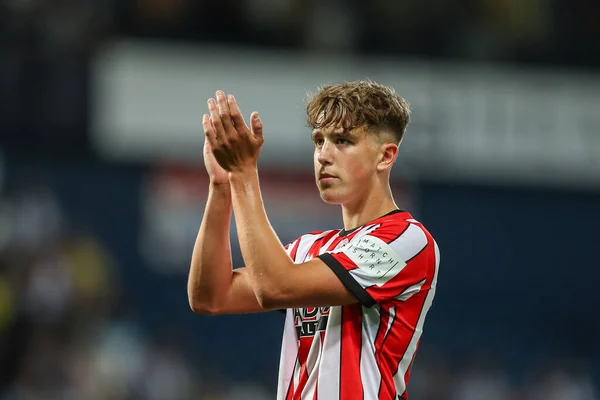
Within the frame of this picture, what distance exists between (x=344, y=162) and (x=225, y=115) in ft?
1.61

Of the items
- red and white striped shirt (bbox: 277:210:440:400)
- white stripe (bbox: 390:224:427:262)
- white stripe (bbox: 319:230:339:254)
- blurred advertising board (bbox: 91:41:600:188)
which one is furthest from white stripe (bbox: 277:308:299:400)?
blurred advertising board (bbox: 91:41:600:188)

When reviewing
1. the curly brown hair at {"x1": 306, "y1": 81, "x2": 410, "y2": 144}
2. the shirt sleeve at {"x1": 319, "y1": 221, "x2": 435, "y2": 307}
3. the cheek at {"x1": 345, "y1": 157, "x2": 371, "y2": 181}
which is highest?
the curly brown hair at {"x1": 306, "y1": 81, "x2": 410, "y2": 144}

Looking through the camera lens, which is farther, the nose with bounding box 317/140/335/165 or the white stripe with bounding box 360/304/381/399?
the nose with bounding box 317/140/335/165

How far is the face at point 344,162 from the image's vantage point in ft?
12.5

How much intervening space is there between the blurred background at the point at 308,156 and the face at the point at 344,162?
821 cm

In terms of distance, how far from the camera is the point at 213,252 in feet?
13.0

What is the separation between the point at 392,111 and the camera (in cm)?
387

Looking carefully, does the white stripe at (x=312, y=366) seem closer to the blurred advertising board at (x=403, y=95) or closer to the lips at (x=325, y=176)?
the lips at (x=325, y=176)

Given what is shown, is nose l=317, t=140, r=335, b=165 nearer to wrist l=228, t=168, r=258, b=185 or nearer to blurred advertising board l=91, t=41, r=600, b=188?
wrist l=228, t=168, r=258, b=185

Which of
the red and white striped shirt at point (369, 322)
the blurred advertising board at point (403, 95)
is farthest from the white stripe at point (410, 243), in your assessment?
the blurred advertising board at point (403, 95)

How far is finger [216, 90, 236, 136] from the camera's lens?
3584 mm

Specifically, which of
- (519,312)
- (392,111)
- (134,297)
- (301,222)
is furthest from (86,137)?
(392,111)

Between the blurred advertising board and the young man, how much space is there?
30.8ft

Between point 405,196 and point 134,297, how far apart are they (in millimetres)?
3755
